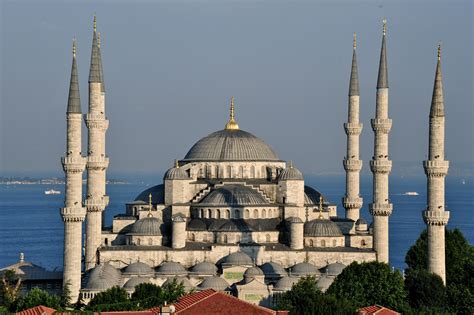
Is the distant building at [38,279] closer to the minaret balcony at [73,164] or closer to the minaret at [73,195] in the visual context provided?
the minaret at [73,195]

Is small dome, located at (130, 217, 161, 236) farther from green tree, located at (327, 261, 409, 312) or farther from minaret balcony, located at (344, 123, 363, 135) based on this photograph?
minaret balcony, located at (344, 123, 363, 135)

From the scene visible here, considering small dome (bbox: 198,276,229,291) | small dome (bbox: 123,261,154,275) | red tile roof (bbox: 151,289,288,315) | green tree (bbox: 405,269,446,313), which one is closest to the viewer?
red tile roof (bbox: 151,289,288,315)

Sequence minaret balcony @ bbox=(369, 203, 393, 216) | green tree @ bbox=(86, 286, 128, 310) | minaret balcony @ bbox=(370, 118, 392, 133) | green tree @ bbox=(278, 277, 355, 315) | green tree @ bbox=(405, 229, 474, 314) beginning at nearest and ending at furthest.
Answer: green tree @ bbox=(278, 277, 355, 315) < green tree @ bbox=(86, 286, 128, 310) < green tree @ bbox=(405, 229, 474, 314) < minaret balcony @ bbox=(369, 203, 393, 216) < minaret balcony @ bbox=(370, 118, 392, 133)

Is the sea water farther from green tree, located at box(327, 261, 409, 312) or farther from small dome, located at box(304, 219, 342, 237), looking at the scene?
green tree, located at box(327, 261, 409, 312)

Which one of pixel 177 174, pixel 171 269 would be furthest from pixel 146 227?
pixel 177 174

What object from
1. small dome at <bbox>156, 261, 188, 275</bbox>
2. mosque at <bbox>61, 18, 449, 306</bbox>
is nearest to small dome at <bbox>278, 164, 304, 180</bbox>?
mosque at <bbox>61, 18, 449, 306</bbox>

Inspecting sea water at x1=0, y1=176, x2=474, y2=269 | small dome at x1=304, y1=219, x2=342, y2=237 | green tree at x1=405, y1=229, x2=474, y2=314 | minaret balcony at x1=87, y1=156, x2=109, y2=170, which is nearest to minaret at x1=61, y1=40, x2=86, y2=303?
minaret balcony at x1=87, y1=156, x2=109, y2=170

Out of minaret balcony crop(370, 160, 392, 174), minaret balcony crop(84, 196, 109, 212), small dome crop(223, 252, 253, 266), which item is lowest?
small dome crop(223, 252, 253, 266)

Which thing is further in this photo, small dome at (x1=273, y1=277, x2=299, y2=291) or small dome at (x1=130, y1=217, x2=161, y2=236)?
small dome at (x1=130, y1=217, x2=161, y2=236)

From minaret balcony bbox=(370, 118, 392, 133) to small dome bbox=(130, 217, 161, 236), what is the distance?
9.96 meters

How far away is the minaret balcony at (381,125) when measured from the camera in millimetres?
49875

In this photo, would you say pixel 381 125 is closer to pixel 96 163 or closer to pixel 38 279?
pixel 96 163

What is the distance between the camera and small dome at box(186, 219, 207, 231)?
4941 cm

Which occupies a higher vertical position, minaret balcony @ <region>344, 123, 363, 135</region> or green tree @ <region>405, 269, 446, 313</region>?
minaret balcony @ <region>344, 123, 363, 135</region>
